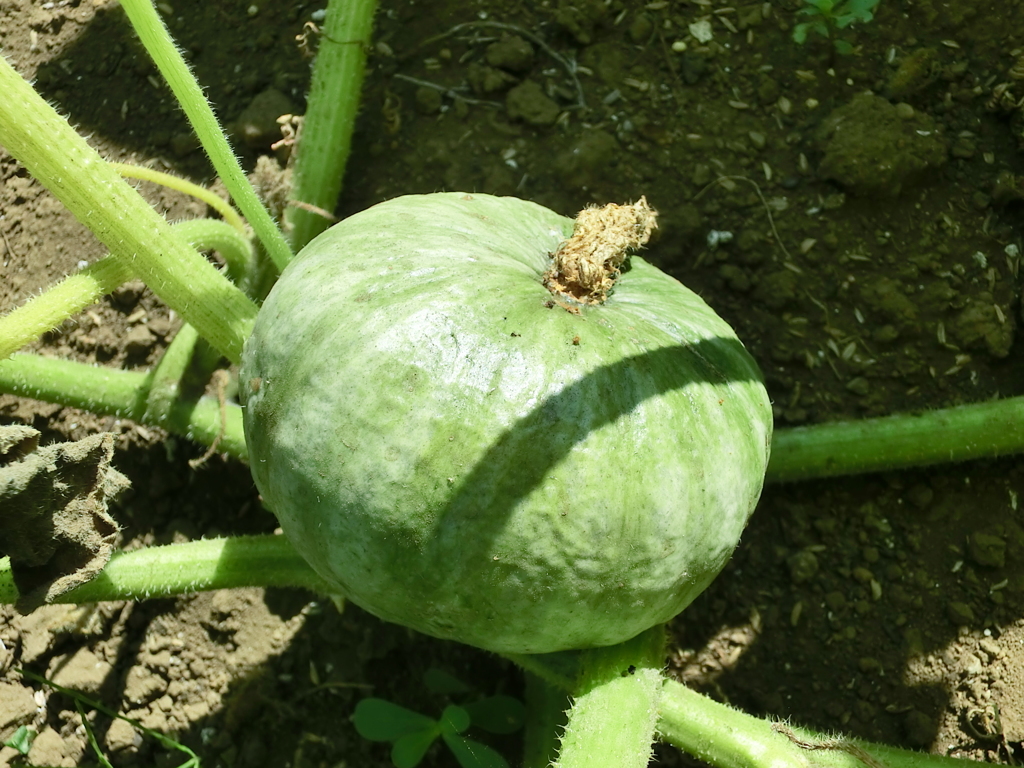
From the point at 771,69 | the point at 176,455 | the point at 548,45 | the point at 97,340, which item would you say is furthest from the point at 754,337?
the point at 97,340

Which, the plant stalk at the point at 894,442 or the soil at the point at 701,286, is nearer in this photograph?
Result: the plant stalk at the point at 894,442

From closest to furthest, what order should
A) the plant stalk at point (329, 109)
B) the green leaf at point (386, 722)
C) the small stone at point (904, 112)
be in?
the green leaf at point (386, 722) < the plant stalk at point (329, 109) < the small stone at point (904, 112)

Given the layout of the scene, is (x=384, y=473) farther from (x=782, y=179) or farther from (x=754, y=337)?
(x=782, y=179)

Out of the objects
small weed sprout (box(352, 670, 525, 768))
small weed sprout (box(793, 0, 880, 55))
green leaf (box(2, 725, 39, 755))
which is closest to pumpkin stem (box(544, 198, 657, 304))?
small weed sprout (box(793, 0, 880, 55))

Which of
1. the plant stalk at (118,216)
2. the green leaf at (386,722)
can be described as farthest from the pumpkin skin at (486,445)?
the green leaf at (386,722)

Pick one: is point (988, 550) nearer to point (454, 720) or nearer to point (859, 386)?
point (859, 386)

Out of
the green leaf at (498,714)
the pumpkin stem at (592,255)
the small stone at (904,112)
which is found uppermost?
the pumpkin stem at (592,255)

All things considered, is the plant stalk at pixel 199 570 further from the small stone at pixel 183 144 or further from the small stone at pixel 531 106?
the small stone at pixel 531 106
